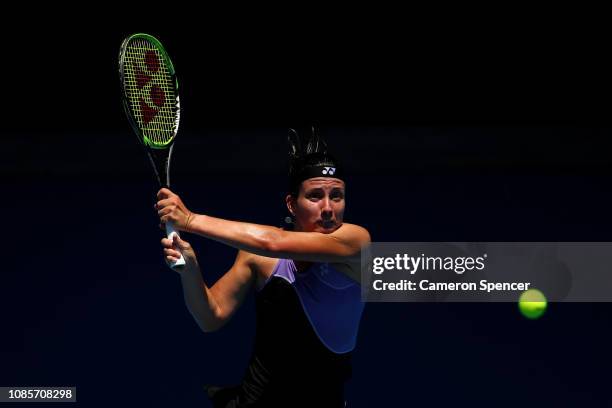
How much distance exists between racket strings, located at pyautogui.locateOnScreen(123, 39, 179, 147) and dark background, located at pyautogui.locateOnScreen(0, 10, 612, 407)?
1.93 metres

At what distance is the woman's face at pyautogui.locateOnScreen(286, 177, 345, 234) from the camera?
4336mm

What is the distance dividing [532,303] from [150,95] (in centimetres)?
293

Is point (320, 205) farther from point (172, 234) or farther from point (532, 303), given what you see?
point (532, 303)

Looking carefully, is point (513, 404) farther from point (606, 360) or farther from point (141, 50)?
point (141, 50)

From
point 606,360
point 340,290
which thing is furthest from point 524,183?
point 340,290

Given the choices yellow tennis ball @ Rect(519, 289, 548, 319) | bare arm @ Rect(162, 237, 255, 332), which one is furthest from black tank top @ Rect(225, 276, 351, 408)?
yellow tennis ball @ Rect(519, 289, 548, 319)

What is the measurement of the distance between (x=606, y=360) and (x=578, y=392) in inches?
10.0

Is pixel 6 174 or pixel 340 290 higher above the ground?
pixel 6 174

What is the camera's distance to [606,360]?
6469 millimetres

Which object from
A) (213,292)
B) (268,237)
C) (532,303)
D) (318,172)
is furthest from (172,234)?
(532,303)

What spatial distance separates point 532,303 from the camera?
Answer: 6434 millimetres

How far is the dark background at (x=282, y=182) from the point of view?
21.1 feet

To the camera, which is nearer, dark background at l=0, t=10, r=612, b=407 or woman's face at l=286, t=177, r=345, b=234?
woman's face at l=286, t=177, r=345, b=234

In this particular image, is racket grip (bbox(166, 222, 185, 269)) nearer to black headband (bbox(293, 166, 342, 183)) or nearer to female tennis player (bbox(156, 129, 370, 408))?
female tennis player (bbox(156, 129, 370, 408))
